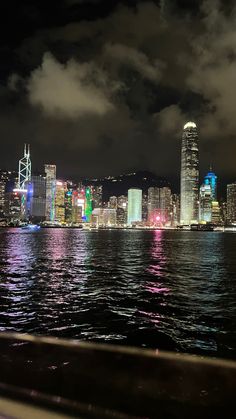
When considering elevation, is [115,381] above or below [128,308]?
above

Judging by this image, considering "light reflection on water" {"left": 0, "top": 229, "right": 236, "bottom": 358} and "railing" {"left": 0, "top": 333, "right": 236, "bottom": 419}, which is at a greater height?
"railing" {"left": 0, "top": 333, "right": 236, "bottom": 419}

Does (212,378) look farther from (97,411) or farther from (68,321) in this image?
(68,321)

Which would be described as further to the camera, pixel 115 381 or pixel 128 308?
pixel 128 308

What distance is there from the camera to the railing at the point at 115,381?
4141 millimetres

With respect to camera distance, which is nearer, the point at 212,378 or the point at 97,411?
the point at 97,411

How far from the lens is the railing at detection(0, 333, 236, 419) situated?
4.14m

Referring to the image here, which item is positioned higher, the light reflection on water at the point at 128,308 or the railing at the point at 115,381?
the railing at the point at 115,381

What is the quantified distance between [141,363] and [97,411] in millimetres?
1080

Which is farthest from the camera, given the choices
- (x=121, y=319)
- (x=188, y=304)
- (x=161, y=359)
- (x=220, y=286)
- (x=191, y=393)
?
(x=220, y=286)

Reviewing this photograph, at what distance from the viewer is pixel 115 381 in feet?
15.4

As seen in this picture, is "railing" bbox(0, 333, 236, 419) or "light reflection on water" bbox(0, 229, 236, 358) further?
"light reflection on water" bbox(0, 229, 236, 358)

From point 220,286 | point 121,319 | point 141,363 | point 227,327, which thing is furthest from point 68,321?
point 220,286

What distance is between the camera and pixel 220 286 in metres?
29.1

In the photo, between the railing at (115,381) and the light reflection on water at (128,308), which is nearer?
the railing at (115,381)
